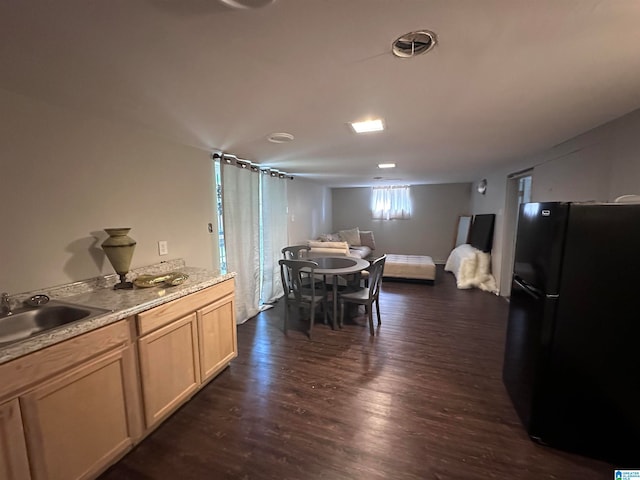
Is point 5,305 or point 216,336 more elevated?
point 5,305

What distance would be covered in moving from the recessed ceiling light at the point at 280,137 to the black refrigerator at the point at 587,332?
2010 mm

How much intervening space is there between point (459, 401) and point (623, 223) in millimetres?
1592

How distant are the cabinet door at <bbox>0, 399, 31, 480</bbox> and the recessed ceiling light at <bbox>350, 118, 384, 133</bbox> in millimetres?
2479

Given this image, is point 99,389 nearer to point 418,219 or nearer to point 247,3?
point 247,3

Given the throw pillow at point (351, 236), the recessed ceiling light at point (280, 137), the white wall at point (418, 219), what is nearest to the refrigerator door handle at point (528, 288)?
the recessed ceiling light at point (280, 137)

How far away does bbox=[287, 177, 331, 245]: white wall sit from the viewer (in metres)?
5.34

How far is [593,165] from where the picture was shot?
7.62 ft

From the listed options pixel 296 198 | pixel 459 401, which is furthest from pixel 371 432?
pixel 296 198

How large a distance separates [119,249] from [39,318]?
0.56 meters

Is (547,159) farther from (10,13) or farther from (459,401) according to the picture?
(10,13)

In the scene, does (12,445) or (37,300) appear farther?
(37,300)

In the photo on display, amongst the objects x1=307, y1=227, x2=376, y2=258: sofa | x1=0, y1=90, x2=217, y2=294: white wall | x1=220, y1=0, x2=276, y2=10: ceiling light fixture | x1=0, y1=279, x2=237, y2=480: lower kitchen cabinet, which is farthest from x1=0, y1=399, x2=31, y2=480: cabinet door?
x1=307, y1=227, x2=376, y2=258: sofa

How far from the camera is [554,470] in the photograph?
4.98 feet

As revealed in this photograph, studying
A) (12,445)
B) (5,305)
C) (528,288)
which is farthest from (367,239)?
(12,445)
